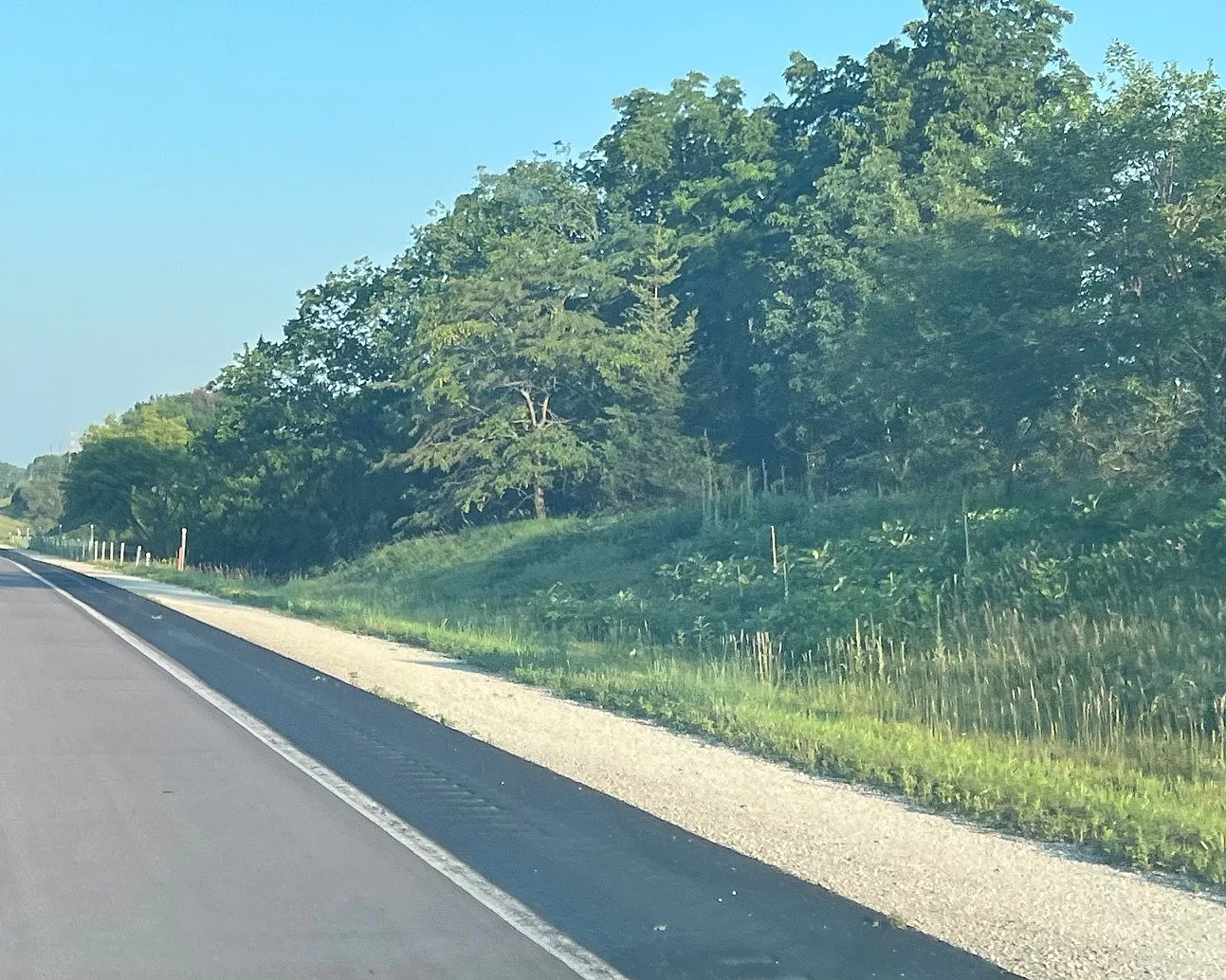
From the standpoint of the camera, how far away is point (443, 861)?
8.51 meters

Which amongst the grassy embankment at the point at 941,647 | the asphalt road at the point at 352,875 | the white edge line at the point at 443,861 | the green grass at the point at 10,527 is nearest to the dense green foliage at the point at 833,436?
the grassy embankment at the point at 941,647

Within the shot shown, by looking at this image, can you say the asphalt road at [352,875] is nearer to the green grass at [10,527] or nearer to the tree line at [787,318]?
the tree line at [787,318]

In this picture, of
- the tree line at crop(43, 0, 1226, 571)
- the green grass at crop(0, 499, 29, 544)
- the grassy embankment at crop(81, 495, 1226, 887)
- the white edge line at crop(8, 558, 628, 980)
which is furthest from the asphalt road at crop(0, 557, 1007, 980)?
the green grass at crop(0, 499, 29, 544)

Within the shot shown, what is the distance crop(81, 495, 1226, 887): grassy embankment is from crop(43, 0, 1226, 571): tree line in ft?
13.4

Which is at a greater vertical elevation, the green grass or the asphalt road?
the green grass

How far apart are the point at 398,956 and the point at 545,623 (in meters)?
22.5

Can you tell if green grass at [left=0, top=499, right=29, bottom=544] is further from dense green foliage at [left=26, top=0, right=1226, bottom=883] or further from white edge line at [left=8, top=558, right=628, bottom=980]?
white edge line at [left=8, top=558, right=628, bottom=980]

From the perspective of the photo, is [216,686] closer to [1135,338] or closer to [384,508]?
[1135,338]

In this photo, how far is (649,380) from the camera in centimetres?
5325

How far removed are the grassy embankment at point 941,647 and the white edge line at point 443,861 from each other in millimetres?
3732

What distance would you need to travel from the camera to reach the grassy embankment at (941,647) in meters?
11.3

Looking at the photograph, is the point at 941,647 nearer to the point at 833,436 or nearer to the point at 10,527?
the point at 833,436

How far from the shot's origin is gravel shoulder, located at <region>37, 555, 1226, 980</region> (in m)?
7.09

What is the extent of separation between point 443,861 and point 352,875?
1.92 feet
